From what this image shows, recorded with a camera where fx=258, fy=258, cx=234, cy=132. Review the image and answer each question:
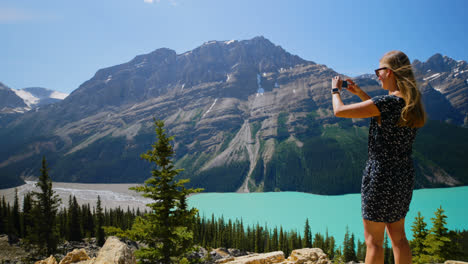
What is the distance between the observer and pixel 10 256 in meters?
32.6

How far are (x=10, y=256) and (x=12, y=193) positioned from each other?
17511 centimetres

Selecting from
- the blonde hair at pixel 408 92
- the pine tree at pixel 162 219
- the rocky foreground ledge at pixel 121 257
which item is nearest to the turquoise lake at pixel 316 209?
the rocky foreground ledge at pixel 121 257

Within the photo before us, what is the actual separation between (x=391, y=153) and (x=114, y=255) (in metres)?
5.52

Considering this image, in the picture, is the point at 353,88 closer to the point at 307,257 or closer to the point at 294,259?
the point at 294,259

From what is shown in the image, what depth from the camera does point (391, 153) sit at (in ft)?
9.73

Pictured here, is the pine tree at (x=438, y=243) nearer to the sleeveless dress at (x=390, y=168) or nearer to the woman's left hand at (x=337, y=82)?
the sleeveless dress at (x=390, y=168)

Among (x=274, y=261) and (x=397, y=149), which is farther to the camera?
(x=274, y=261)

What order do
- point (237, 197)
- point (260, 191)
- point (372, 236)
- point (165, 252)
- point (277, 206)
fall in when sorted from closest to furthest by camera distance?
point (372, 236), point (165, 252), point (277, 206), point (237, 197), point (260, 191)

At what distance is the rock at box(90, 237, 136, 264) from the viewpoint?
5285 mm

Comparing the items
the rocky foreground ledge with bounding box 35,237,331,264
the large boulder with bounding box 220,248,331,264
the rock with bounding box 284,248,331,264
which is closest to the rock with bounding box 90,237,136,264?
the rocky foreground ledge with bounding box 35,237,331,264

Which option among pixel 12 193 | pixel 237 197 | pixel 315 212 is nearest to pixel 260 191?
pixel 237 197

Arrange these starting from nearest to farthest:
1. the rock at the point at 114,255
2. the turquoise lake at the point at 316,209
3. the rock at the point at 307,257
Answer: the rock at the point at 114,255
the rock at the point at 307,257
the turquoise lake at the point at 316,209

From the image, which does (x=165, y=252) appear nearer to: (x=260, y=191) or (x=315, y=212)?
(x=315, y=212)

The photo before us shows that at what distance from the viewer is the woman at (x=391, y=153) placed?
2883 mm
